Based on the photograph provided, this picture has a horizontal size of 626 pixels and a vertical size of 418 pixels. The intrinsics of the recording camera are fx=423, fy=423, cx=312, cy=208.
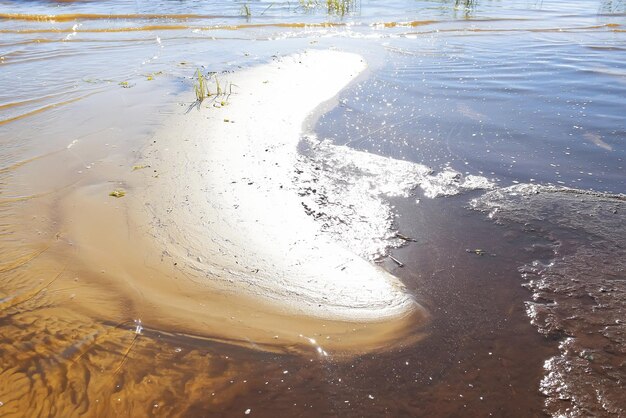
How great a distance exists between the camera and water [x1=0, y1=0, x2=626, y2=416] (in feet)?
7.93

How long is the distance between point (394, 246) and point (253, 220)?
1311mm

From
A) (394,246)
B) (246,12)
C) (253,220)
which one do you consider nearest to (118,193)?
(253,220)

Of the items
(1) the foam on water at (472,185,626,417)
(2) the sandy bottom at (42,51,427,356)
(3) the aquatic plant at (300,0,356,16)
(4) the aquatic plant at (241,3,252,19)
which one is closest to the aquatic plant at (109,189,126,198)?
(2) the sandy bottom at (42,51,427,356)

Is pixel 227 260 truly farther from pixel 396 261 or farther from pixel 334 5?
pixel 334 5

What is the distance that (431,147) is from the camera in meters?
5.41

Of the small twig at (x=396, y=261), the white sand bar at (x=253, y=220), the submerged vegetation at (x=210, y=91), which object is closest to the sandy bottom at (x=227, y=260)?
the white sand bar at (x=253, y=220)

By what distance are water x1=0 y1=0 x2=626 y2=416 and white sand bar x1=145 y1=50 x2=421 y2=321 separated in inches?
8.7

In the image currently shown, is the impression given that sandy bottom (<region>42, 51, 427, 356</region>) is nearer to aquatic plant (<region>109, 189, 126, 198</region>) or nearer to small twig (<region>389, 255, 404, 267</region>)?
aquatic plant (<region>109, 189, 126, 198</region>)

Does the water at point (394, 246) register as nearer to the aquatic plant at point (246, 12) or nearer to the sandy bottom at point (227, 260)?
the sandy bottom at point (227, 260)

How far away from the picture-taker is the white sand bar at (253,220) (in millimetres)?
3154

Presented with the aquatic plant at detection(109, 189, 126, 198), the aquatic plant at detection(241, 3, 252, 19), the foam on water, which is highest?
the aquatic plant at detection(241, 3, 252, 19)

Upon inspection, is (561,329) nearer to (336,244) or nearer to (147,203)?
(336,244)

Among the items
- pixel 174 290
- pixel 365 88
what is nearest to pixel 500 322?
pixel 174 290

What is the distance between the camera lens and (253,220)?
3.95 metres
